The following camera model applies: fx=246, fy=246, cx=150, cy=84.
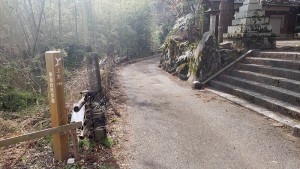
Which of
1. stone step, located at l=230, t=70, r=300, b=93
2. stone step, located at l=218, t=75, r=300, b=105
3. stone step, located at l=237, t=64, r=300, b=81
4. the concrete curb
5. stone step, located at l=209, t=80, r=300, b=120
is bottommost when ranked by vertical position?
the concrete curb

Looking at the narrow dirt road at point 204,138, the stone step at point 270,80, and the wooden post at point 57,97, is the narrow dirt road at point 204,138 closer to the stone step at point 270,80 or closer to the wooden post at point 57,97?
the wooden post at point 57,97

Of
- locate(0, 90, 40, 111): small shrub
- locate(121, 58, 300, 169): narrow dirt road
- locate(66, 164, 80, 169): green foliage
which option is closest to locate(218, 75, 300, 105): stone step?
locate(121, 58, 300, 169): narrow dirt road

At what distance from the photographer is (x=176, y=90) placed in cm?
821

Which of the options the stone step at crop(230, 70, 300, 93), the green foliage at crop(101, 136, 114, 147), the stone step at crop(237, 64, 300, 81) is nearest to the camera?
the green foliage at crop(101, 136, 114, 147)

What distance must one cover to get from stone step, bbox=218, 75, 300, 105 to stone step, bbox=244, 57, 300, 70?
2.68 ft

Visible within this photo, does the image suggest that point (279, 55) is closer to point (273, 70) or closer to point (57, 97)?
point (273, 70)

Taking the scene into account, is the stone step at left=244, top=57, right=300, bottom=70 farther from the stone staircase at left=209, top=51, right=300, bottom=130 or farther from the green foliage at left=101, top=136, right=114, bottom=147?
the green foliage at left=101, top=136, right=114, bottom=147

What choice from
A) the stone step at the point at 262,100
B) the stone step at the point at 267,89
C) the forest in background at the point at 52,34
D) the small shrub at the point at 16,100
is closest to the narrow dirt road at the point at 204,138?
the stone step at the point at 262,100

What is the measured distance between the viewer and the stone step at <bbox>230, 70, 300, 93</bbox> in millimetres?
5649

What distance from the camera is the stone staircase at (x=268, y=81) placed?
209 inches

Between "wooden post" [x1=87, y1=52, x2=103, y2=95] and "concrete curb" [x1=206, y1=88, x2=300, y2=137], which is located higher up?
"wooden post" [x1=87, y1=52, x2=103, y2=95]

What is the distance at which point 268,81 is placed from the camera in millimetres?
6438

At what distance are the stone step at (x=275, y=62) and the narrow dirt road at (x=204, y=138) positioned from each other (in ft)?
6.12

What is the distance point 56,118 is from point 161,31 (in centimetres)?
2645
